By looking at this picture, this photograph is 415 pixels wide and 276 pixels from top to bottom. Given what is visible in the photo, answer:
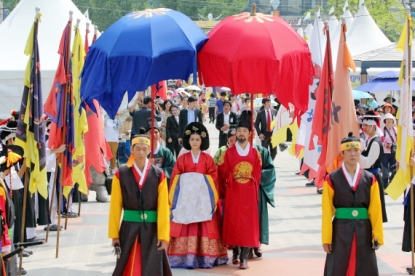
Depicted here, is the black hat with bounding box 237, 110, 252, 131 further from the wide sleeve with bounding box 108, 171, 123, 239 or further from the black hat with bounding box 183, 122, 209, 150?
the wide sleeve with bounding box 108, 171, 123, 239

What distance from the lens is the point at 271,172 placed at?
10555mm

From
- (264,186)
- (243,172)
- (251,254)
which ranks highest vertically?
(243,172)

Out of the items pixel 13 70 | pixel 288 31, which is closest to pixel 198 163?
pixel 288 31

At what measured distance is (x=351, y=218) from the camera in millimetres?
7914

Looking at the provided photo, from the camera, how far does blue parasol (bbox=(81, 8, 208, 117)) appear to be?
31.0 feet

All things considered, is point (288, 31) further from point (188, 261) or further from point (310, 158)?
point (188, 261)

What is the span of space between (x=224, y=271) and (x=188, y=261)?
45cm

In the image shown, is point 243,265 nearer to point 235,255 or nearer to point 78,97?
point 235,255

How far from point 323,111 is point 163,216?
3544 millimetres

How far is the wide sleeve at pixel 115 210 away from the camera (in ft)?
26.4

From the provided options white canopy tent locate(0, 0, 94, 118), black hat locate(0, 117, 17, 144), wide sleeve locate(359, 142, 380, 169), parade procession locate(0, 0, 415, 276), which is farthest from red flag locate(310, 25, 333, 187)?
white canopy tent locate(0, 0, 94, 118)

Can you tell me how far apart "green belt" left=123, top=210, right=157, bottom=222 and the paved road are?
1.89 metres

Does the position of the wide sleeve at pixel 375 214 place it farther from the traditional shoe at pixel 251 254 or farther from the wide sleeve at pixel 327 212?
the traditional shoe at pixel 251 254

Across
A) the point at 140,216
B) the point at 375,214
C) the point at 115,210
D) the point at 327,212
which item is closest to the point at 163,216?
the point at 140,216
